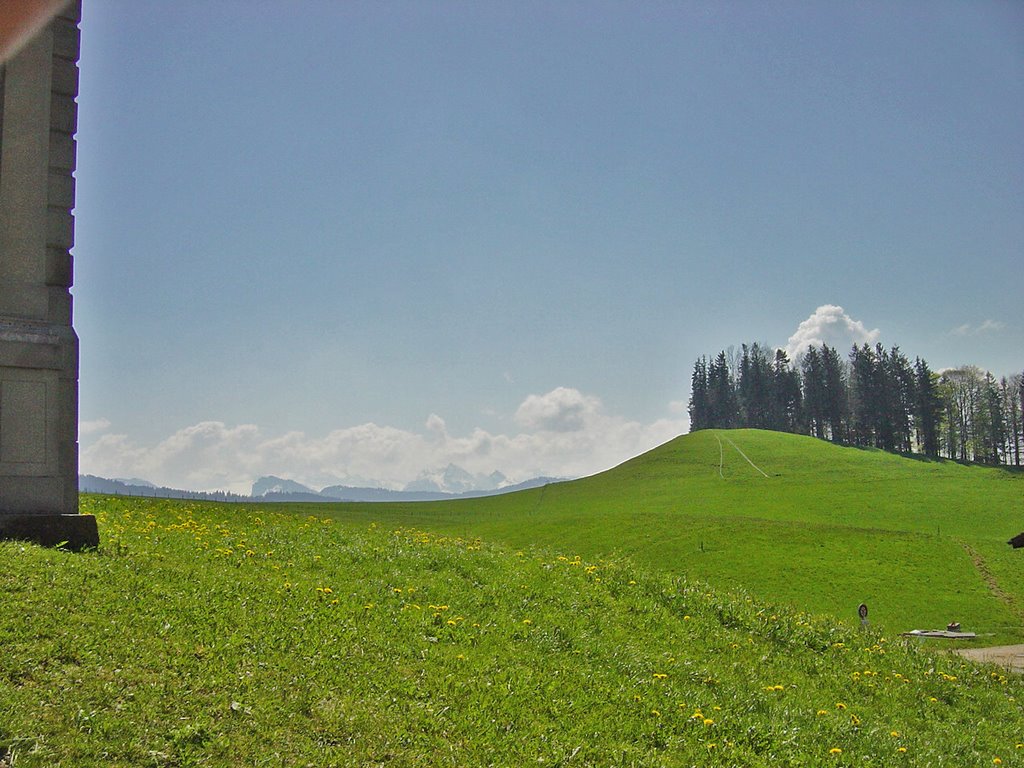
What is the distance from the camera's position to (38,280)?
13.5 m

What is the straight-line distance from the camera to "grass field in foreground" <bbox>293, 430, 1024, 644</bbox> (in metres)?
41.7

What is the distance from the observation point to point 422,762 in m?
7.52

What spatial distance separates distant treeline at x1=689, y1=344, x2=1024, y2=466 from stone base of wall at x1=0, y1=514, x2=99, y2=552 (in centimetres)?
A: 14018

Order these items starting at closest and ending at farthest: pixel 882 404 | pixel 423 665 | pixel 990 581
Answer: pixel 423 665 → pixel 990 581 → pixel 882 404

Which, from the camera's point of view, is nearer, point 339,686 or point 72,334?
point 339,686

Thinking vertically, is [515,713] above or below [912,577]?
above

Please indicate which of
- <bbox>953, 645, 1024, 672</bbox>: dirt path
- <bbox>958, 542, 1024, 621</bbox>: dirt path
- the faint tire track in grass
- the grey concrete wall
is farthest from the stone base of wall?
the faint tire track in grass

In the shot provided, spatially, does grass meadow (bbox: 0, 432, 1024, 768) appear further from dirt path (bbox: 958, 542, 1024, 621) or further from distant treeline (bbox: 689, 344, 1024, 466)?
distant treeline (bbox: 689, 344, 1024, 466)

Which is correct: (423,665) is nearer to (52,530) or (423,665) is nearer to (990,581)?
(52,530)

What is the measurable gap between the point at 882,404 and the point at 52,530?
141m

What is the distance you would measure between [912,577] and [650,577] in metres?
35.2

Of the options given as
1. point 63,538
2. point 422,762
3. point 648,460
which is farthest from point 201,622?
point 648,460

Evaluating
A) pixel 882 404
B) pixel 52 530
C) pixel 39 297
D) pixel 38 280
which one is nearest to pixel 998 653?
pixel 52 530

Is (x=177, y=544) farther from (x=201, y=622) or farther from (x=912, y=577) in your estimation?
(x=912, y=577)
